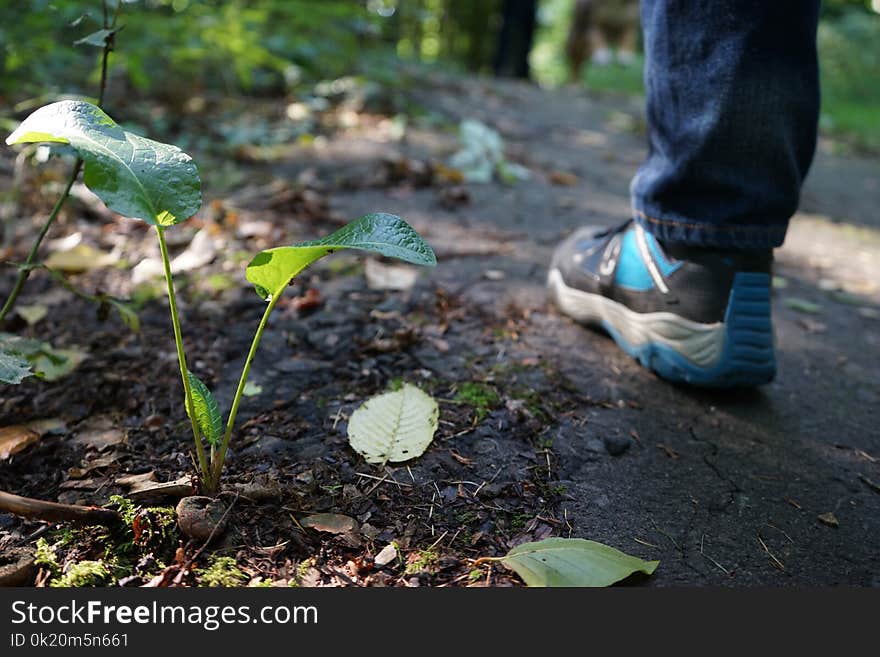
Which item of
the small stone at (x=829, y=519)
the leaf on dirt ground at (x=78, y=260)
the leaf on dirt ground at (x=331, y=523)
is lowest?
the leaf on dirt ground at (x=78, y=260)

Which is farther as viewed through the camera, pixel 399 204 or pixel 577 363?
pixel 399 204

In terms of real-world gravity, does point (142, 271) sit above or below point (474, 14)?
below

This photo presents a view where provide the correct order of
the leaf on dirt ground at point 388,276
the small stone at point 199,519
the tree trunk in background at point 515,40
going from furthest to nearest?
the tree trunk in background at point 515,40, the leaf on dirt ground at point 388,276, the small stone at point 199,519

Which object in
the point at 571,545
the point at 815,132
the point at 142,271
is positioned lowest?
the point at 142,271

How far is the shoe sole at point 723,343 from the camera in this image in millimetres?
1486

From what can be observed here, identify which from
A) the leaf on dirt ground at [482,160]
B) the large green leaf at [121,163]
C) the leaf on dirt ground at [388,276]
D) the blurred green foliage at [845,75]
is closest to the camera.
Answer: the large green leaf at [121,163]

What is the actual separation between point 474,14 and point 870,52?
5.54 meters

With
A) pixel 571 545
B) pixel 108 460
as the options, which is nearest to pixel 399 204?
pixel 108 460

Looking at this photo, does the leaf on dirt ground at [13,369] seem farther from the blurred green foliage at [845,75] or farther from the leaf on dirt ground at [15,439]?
the blurred green foliage at [845,75]

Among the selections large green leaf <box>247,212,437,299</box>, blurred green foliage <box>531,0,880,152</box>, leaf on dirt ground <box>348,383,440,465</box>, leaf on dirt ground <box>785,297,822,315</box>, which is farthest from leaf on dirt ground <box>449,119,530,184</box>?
blurred green foliage <box>531,0,880,152</box>

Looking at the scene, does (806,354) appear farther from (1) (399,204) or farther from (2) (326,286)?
(1) (399,204)

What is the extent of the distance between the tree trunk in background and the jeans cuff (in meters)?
6.81

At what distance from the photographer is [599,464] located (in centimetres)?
129

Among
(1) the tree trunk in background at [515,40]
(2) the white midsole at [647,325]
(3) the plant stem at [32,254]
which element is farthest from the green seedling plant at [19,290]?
(1) the tree trunk in background at [515,40]
